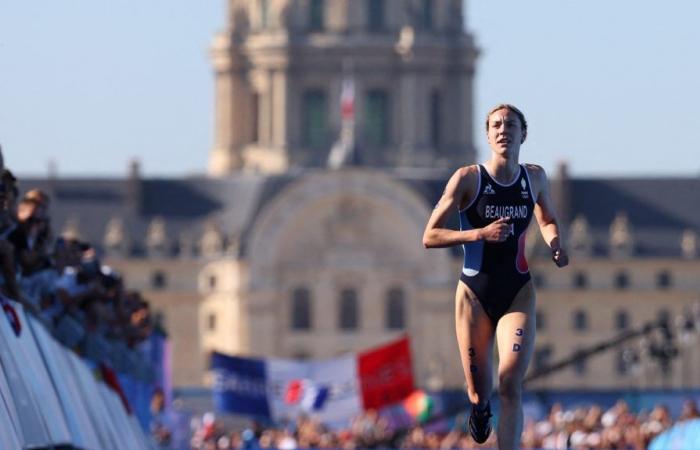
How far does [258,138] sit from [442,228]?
12779 cm

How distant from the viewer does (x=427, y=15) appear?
473ft

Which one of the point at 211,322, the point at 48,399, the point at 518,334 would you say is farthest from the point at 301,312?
the point at 518,334

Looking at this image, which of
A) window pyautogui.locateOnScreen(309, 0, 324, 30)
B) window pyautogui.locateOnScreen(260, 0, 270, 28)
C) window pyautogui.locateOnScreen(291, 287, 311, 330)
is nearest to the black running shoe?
window pyautogui.locateOnScreen(291, 287, 311, 330)

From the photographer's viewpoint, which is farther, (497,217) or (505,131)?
(497,217)

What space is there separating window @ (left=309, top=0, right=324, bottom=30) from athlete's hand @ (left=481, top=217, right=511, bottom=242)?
5104 inches

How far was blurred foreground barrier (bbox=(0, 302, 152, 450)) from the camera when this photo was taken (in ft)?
55.4

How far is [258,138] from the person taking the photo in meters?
143

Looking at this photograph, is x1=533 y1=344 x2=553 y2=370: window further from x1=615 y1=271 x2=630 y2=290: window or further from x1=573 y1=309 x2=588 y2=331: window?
x1=615 y1=271 x2=630 y2=290: window

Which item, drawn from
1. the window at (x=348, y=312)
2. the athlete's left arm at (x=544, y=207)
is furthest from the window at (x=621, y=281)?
the athlete's left arm at (x=544, y=207)

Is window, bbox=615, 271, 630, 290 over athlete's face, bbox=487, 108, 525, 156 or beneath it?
beneath

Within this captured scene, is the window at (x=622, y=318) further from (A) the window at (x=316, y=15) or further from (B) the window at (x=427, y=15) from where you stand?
(A) the window at (x=316, y=15)

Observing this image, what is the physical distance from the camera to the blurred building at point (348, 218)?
124 m

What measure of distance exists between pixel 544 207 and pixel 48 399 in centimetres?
401

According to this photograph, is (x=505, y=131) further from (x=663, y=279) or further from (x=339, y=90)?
(x=339, y=90)
